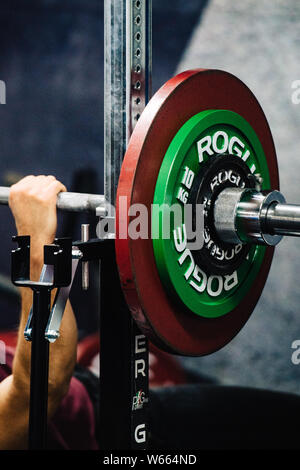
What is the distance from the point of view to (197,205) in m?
0.94

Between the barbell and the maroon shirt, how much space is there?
4.46 feet

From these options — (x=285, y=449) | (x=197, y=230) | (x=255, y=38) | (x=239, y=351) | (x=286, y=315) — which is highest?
(x=255, y=38)

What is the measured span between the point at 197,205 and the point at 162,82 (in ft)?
4.31

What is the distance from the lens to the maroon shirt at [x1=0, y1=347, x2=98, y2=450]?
2.28m

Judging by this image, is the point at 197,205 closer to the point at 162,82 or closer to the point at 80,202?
the point at 80,202

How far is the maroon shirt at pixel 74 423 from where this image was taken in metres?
2.28

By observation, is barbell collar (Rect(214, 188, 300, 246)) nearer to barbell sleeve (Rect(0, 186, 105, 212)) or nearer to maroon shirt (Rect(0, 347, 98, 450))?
barbell sleeve (Rect(0, 186, 105, 212))

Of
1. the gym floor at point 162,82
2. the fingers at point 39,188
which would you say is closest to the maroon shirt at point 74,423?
the gym floor at point 162,82

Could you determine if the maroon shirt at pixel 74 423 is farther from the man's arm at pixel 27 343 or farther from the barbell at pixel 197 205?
the barbell at pixel 197 205

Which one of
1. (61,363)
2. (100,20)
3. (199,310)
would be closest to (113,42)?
(199,310)

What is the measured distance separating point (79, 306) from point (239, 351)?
624 millimetres

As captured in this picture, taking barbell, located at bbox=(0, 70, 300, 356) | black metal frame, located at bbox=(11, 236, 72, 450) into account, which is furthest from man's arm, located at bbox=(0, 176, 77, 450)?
black metal frame, located at bbox=(11, 236, 72, 450)

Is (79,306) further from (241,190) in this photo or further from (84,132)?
(241,190)

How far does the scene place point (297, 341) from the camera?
2.15 m
